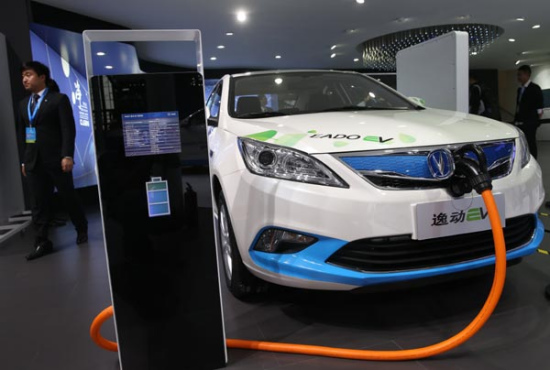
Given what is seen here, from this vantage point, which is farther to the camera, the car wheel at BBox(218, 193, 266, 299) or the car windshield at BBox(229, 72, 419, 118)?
the car windshield at BBox(229, 72, 419, 118)

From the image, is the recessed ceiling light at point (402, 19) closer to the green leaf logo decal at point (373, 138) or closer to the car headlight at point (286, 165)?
the green leaf logo decal at point (373, 138)

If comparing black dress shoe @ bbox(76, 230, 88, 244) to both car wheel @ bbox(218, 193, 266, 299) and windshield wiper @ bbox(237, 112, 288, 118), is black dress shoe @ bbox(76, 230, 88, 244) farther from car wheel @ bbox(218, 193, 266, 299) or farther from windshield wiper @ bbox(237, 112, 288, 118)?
windshield wiper @ bbox(237, 112, 288, 118)

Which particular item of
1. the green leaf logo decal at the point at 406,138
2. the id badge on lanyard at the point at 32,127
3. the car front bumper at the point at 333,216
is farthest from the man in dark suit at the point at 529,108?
the id badge on lanyard at the point at 32,127

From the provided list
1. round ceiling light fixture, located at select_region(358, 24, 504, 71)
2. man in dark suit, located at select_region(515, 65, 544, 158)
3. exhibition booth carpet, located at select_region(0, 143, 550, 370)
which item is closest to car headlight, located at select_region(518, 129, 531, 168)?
exhibition booth carpet, located at select_region(0, 143, 550, 370)

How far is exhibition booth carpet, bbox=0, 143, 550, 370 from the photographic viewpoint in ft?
5.46

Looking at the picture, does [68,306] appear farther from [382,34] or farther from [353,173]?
[382,34]

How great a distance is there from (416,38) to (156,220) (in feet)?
35.7

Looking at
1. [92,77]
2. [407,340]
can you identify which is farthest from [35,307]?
[407,340]

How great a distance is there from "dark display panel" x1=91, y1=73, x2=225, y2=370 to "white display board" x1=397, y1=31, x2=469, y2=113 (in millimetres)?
3042

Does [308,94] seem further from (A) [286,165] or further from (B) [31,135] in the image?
(B) [31,135]

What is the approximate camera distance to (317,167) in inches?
65.5

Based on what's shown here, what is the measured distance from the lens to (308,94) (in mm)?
2744

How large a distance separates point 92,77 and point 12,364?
4.46 feet

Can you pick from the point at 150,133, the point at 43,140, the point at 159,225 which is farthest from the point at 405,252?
the point at 43,140
